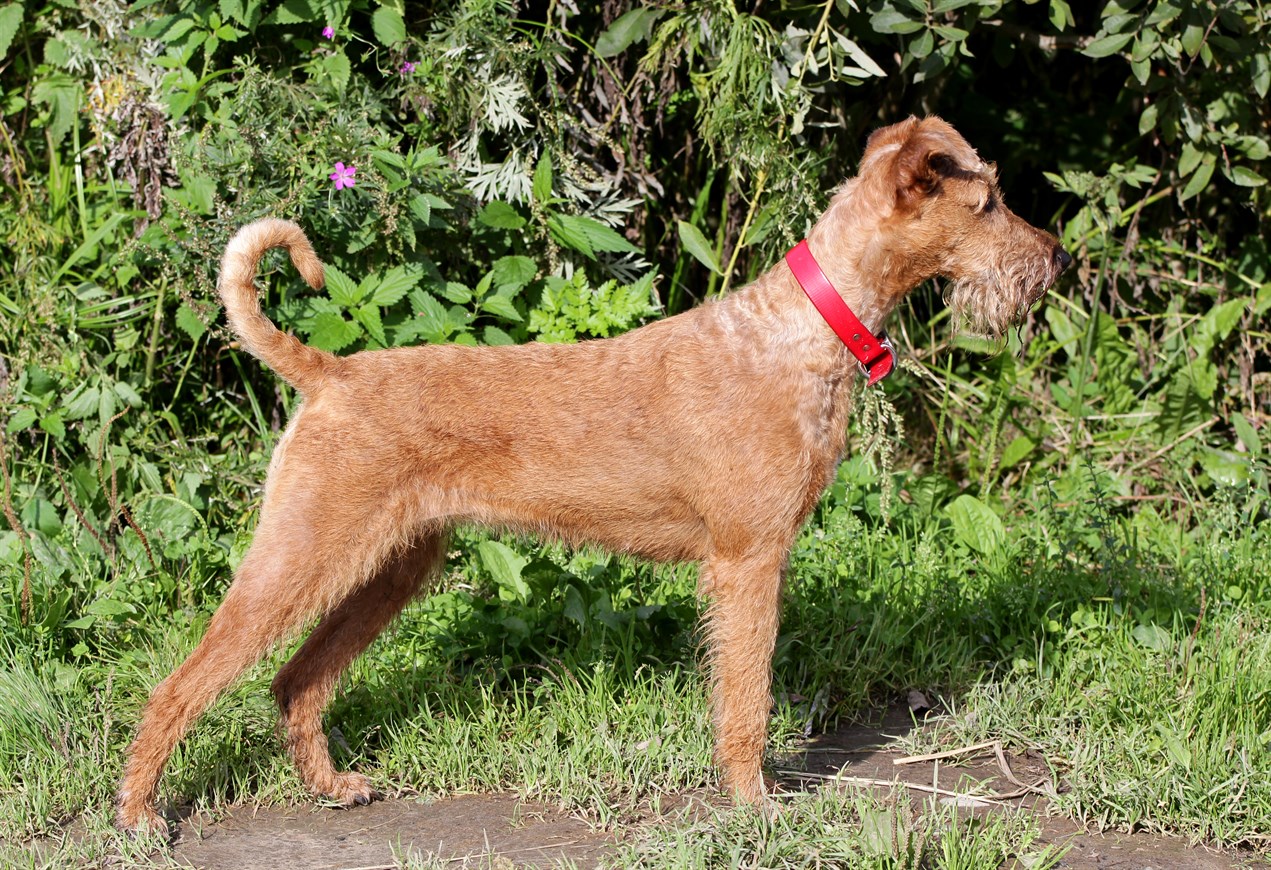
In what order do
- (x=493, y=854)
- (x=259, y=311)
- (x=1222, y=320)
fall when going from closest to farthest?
(x=493, y=854), (x=259, y=311), (x=1222, y=320)

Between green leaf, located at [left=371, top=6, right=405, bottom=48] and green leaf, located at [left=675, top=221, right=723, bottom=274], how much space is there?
138 centimetres

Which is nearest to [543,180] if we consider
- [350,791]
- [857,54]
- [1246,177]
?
[857,54]

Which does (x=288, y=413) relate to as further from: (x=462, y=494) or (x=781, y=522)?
(x=781, y=522)

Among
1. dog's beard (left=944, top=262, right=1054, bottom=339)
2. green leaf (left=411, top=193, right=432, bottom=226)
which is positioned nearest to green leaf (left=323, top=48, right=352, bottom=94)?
green leaf (left=411, top=193, right=432, bottom=226)

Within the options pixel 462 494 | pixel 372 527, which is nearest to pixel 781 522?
pixel 462 494

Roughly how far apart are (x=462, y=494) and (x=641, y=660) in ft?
3.75

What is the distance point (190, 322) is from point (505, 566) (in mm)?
1605

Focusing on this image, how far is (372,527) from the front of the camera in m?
3.39

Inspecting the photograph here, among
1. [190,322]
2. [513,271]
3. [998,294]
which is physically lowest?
[190,322]

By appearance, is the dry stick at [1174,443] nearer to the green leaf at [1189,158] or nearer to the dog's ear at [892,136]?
the green leaf at [1189,158]

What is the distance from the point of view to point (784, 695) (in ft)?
13.4

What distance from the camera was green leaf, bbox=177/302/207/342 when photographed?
4.79m

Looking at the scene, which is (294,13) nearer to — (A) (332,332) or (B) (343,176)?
(B) (343,176)

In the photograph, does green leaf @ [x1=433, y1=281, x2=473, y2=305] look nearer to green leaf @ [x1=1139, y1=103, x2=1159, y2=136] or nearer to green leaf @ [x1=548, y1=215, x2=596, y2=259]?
green leaf @ [x1=548, y1=215, x2=596, y2=259]
